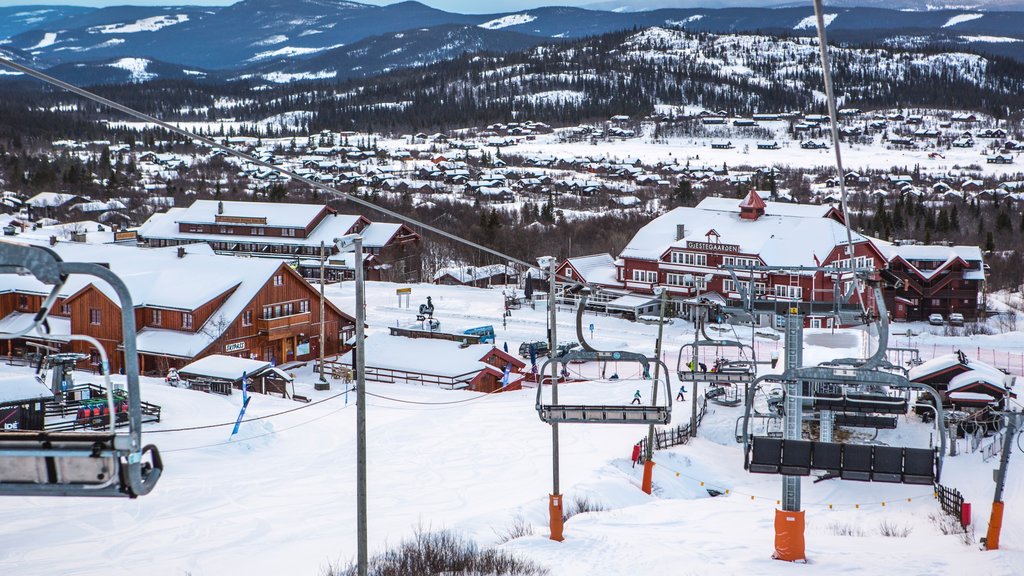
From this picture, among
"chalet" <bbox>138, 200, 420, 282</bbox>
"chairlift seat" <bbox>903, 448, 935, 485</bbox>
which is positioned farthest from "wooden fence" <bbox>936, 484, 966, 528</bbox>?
"chalet" <bbox>138, 200, 420, 282</bbox>

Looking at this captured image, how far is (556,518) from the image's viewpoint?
13984 mm

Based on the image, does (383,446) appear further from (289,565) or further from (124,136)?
(124,136)

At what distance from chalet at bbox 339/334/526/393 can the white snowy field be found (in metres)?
1.90

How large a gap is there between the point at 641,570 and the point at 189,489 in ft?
27.7

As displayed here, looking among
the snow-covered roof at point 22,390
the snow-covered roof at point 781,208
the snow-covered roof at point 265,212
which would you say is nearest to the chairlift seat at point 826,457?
the snow-covered roof at point 22,390

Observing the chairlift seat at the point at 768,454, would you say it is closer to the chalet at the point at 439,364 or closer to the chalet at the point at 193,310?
the chalet at the point at 439,364

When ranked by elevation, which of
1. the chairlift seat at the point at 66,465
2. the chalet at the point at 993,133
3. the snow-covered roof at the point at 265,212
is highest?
the chalet at the point at 993,133

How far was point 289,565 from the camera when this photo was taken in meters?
13.2

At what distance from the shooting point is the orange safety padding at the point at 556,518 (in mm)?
13984

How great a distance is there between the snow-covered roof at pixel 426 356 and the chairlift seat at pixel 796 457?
18235 mm

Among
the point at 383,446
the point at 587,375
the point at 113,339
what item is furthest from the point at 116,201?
the point at 383,446

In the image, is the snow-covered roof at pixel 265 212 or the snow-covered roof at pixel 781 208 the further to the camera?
the snow-covered roof at pixel 265 212

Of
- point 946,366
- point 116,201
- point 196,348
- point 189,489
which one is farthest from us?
point 116,201

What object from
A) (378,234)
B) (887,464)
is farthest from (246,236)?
(887,464)
